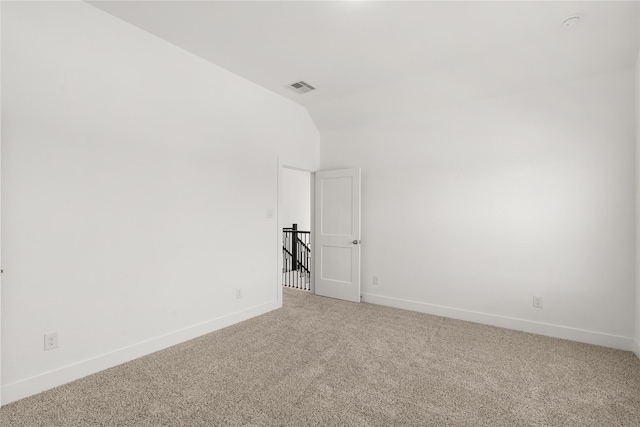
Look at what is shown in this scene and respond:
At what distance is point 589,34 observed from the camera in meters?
2.65

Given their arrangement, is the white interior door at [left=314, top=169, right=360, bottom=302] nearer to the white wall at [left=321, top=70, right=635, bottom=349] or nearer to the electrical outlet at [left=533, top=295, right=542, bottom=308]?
the white wall at [left=321, top=70, right=635, bottom=349]


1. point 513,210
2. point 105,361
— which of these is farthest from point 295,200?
point 105,361

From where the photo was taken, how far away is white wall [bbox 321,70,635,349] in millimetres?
2936

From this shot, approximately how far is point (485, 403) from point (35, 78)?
148 inches

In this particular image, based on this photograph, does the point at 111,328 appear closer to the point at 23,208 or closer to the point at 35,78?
the point at 23,208

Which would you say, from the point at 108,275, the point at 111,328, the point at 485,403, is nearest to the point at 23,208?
the point at 108,275

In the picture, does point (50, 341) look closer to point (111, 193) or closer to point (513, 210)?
point (111, 193)

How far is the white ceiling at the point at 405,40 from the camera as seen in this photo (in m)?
2.40

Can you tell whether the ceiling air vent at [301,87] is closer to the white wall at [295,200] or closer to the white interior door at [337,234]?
the white interior door at [337,234]

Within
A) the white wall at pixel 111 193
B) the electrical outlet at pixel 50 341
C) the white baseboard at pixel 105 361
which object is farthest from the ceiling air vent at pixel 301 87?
the electrical outlet at pixel 50 341

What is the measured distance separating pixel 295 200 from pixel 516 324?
21.5 feet

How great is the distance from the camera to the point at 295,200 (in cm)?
906

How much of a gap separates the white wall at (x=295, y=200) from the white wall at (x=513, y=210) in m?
4.65

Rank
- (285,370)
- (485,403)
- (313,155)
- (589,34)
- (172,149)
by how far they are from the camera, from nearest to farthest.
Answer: (485,403) → (285,370) → (589,34) → (172,149) → (313,155)
